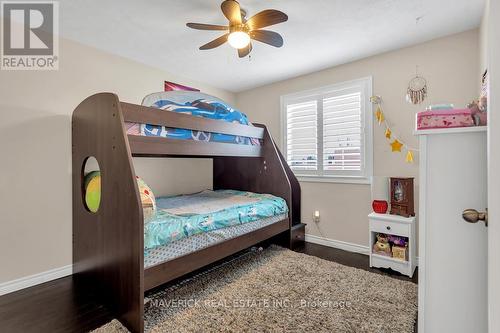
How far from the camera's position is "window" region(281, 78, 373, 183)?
112 inches

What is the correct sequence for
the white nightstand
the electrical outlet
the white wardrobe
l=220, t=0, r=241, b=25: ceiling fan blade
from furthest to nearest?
the electrical outlet, the white nightstand, l=220, t=0, r=241, b=25: ceiling fan blade, the white wardrobe

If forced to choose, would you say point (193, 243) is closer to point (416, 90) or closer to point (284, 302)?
point (284, 302)

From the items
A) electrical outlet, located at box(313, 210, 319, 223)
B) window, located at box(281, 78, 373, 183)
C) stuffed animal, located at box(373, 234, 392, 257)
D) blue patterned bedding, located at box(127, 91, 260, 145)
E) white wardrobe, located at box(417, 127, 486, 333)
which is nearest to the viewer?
white wardrobe, located at box(417, 127, 486, 333)

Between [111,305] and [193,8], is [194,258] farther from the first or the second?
[193,8]

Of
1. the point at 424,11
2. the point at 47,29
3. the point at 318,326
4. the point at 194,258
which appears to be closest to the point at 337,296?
the point at 318,326

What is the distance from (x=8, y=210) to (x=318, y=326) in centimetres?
259

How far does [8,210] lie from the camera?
2.02 metres

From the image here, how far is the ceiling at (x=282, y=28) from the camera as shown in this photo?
186 cm

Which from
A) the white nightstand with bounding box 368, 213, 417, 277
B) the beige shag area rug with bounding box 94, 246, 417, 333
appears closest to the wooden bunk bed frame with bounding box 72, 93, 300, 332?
the beige shag area rug with bounding box 94, 246, 417, 333

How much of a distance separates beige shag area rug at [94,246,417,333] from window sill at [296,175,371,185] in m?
1.00

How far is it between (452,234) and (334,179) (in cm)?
205

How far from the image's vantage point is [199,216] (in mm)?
1889

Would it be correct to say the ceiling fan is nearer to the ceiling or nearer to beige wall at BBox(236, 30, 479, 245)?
the ceiling

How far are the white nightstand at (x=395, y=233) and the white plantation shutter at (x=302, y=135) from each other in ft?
3.51
